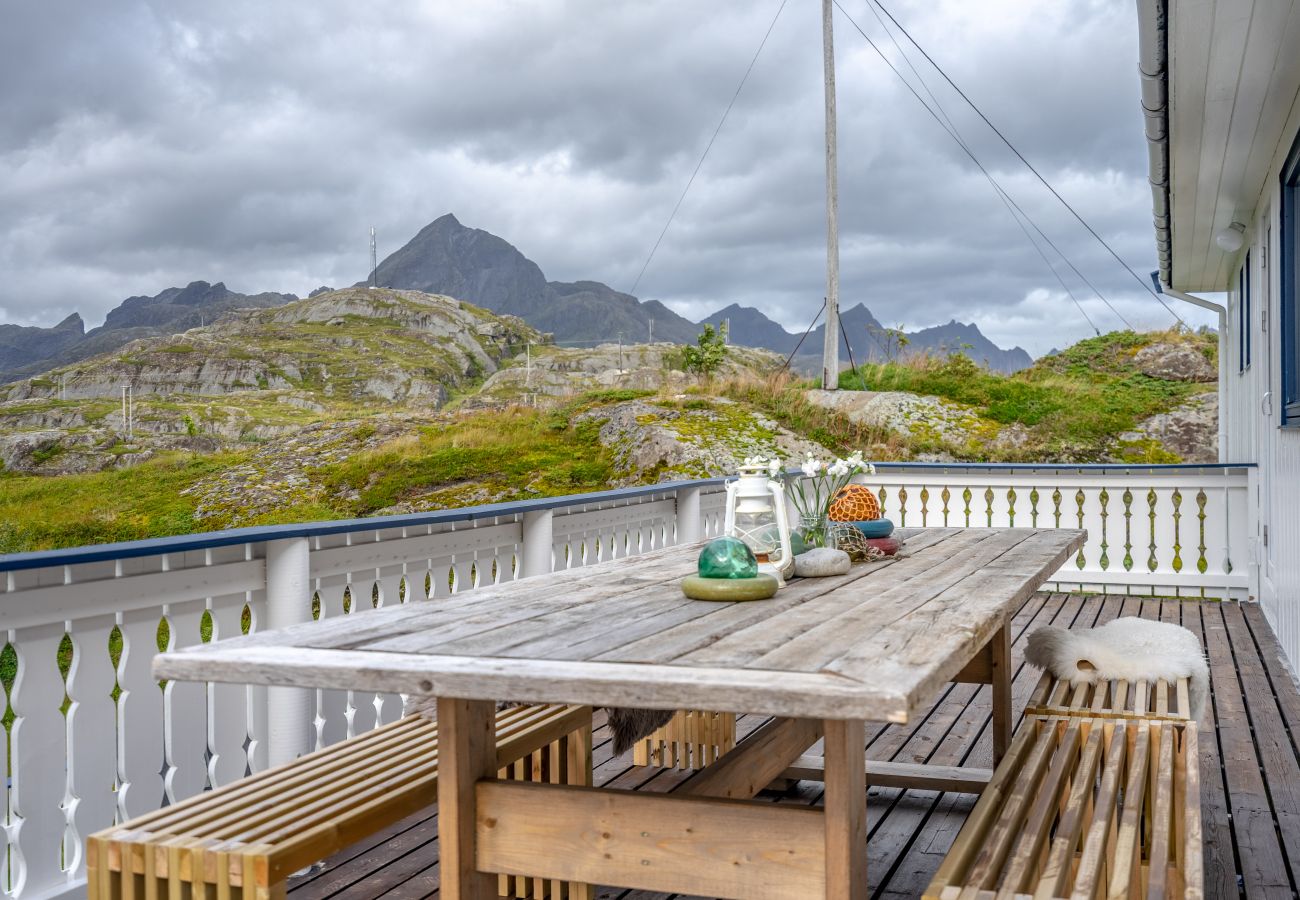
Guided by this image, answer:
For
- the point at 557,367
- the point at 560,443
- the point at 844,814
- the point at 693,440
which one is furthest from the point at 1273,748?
the point at 557,367

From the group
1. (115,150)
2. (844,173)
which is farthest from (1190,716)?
(115,150)

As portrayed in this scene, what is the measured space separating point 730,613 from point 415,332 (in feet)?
247

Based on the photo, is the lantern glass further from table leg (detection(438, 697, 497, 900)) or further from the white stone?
table leg (detection(438, 697, 497, 900))

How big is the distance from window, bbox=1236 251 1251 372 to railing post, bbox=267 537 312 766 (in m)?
6.54

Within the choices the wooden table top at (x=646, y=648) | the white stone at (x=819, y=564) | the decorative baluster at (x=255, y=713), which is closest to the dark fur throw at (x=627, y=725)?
the wooden table top at (x=646, y=648)

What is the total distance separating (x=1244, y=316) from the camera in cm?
738

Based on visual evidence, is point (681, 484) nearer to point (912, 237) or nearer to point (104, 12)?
A: point (912, 237)

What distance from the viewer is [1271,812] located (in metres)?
3.12

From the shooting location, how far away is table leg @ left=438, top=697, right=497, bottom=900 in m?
1.74

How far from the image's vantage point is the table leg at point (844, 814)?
1580mm

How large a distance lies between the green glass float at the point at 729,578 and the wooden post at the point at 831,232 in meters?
12.1

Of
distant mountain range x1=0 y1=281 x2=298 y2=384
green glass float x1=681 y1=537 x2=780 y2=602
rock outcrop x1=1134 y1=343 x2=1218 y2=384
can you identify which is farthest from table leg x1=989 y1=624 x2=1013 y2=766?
distant mountain range x1=0 y1=281 x2=298 y2=384

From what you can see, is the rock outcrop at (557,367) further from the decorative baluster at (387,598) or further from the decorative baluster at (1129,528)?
the decorative baluster at (387,598)

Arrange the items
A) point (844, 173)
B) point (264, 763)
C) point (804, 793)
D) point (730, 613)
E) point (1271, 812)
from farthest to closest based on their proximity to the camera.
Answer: point (844, 173), point (804, 793), point (1271, 812), point (264, 763), point (730, 613)
